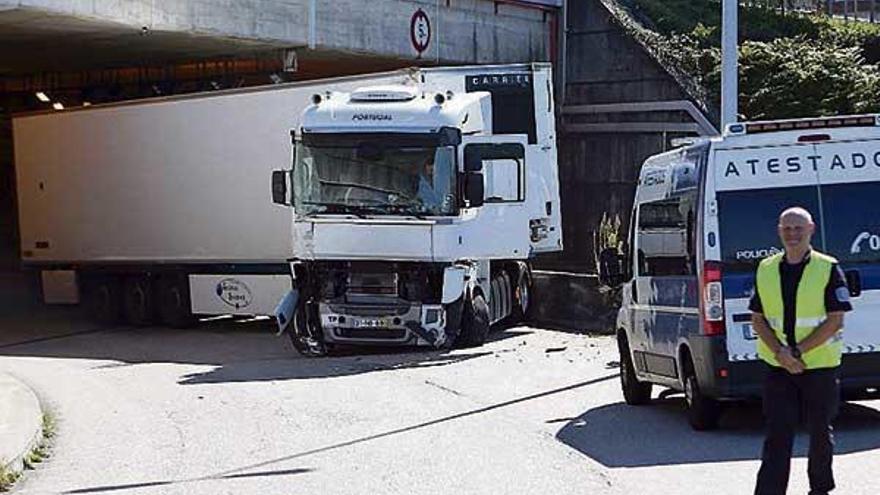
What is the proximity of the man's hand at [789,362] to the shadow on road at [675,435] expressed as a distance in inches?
101

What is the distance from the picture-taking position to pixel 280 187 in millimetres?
20953

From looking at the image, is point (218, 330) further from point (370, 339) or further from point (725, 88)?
point (725, 88)

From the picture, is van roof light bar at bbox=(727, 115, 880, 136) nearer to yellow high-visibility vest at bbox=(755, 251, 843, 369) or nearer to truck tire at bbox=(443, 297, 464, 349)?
yellow high-visibility vest at bbox=(755, 251, 843, 369)

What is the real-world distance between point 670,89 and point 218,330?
12273 mm

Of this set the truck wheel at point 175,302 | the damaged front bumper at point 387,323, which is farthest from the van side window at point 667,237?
the truck wheel at point 175,302

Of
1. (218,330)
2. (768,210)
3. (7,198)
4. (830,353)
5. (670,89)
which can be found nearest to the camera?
(830,353)

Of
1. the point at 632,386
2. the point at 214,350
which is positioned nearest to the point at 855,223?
the point at 632,386

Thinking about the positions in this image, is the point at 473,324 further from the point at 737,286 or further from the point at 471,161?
the point at 737,286

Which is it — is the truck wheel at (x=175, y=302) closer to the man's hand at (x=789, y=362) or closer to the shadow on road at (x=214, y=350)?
the shadow on road at (x=214, y=350)

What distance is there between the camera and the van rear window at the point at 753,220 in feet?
38.6

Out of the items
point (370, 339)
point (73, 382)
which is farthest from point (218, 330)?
point (73, 382)

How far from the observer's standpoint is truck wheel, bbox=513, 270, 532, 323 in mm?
24391

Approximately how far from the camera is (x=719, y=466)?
10.6 metres

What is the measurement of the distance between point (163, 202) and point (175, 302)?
1789 millimetres
